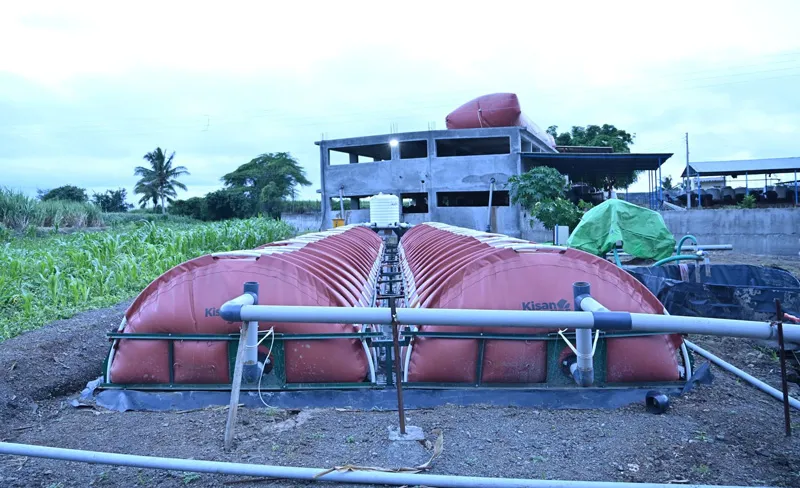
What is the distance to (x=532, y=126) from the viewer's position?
1280 inches

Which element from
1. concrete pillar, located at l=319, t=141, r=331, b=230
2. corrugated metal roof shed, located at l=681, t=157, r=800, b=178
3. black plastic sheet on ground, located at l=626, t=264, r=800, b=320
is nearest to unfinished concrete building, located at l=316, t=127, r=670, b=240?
concrete pillar, located at l=319, t=141, r=331, b=230

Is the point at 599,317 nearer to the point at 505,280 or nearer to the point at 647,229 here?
the point at 505,280

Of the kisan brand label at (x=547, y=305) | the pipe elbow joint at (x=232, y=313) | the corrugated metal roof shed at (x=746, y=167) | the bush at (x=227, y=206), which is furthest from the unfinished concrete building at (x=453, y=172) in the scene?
the pipe elbow joint at (x=232, y=313)

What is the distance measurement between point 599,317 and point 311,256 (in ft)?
12.3

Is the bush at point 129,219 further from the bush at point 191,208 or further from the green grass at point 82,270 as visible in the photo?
the green grass at point 82,270

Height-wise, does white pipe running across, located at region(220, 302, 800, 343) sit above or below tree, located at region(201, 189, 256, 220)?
below

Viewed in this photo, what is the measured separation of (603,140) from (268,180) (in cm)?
2685

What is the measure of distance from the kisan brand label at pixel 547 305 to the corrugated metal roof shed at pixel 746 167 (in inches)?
1293

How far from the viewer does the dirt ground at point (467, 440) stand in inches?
122

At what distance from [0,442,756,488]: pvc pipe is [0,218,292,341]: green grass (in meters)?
4.70

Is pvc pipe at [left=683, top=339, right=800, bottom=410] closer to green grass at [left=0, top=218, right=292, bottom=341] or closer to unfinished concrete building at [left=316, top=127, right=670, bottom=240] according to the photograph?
green grass at [left=0, top=218, right=292, bottom=341]

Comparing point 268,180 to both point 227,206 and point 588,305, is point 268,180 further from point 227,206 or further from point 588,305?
point 588,305

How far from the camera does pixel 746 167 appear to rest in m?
33.3

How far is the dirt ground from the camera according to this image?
3.11 m
